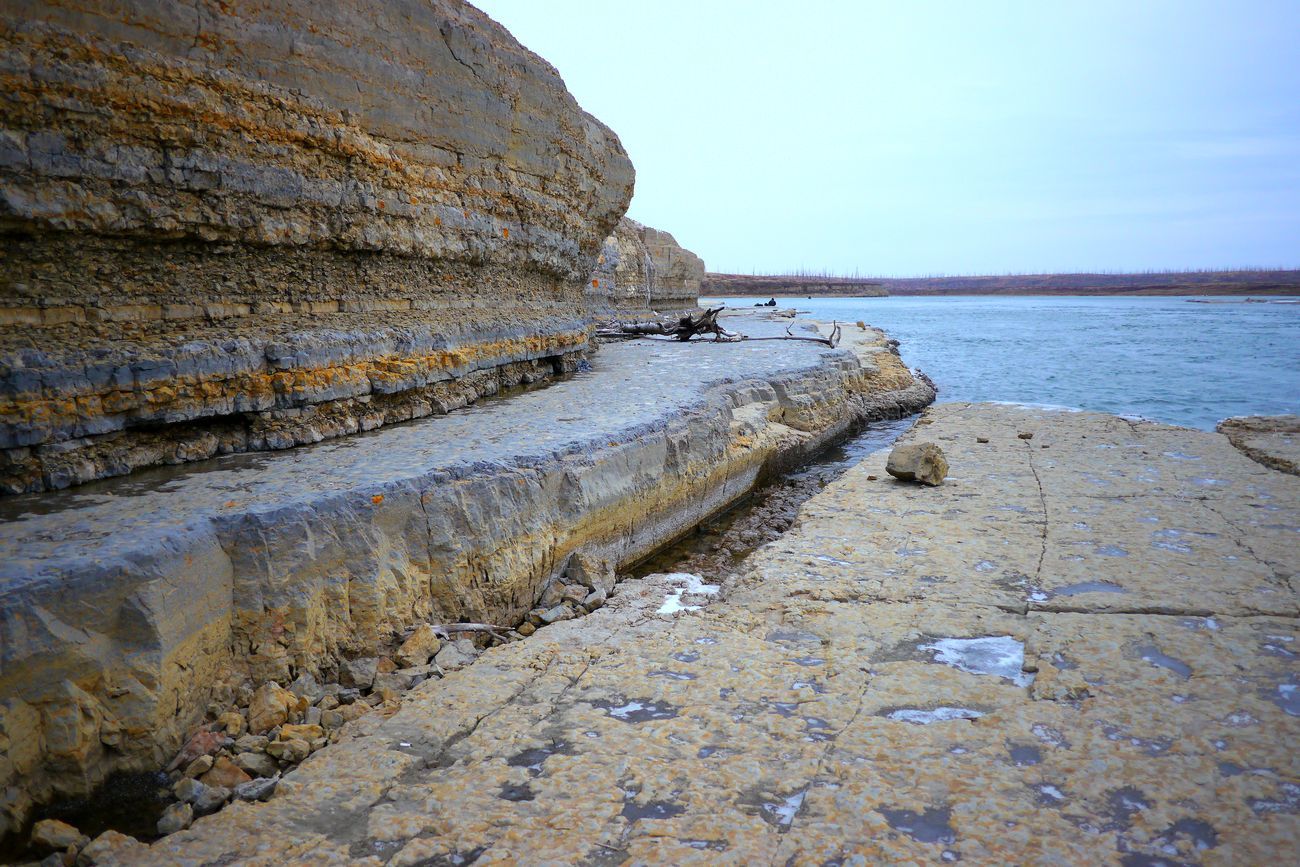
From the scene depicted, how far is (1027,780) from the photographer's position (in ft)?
7.86

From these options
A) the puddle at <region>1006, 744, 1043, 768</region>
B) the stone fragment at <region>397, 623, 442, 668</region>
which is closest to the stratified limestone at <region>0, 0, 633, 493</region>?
the stone fragment at <region>397, 623, 442, 668</region>

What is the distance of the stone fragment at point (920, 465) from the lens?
6195mm

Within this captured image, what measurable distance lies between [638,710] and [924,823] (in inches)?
44.5

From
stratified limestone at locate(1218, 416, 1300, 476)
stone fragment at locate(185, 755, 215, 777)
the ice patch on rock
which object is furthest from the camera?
stratified limestone at locate(1218, 416, 1300, 476)

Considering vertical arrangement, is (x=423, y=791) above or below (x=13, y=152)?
below

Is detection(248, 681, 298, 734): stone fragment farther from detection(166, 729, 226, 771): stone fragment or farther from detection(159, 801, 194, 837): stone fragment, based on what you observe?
detection(159, 801, 194, 837): stone fragment

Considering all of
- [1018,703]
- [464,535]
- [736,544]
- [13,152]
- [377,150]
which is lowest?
[736,544]

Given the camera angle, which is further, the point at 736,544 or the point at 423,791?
the point at 736,544

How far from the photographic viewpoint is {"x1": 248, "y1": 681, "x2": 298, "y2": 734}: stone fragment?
2871mm

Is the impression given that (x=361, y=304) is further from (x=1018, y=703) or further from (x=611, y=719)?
(x=1018, y=703)

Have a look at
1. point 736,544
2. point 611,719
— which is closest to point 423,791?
point 611,719

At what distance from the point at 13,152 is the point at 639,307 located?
17629 mm

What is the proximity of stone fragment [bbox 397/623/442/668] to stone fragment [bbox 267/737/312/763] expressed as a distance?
696 mm

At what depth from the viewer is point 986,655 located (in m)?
3.30
